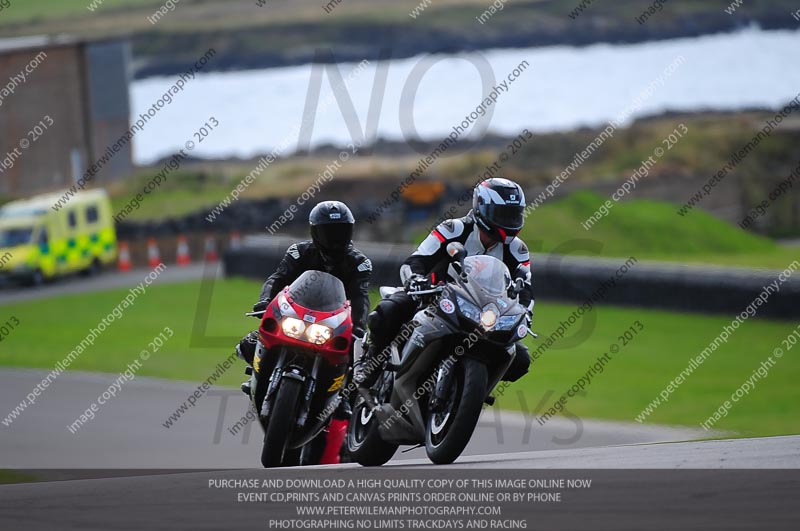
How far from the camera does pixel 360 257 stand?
909cm

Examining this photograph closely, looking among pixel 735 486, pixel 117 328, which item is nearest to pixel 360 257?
pixel 735 486

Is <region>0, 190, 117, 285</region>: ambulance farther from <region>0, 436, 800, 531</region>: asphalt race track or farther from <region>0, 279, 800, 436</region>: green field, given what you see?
<region>0, 436, 800, 531</region>: asphalt race track

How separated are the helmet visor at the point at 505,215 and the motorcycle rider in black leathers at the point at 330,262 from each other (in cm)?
106

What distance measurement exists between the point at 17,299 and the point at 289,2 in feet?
150

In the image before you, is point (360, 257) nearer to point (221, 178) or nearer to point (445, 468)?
point (445, 468)

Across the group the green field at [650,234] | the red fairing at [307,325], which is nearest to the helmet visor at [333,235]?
the red fairing at [307,325]

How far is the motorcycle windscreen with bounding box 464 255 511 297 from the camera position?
7.72m

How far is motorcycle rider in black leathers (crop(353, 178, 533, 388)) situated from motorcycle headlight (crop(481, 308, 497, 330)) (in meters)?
0.63

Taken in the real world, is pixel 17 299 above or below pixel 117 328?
below

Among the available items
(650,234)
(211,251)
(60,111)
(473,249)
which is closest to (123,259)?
(211,251)

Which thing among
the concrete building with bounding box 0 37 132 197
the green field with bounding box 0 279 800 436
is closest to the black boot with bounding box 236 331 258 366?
the green field with bounding box 0 279 800 436

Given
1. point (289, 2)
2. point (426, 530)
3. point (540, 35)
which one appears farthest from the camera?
point (289, 2)

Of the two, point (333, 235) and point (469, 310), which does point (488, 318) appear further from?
point (333, 235)

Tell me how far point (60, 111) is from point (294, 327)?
33603 mm
